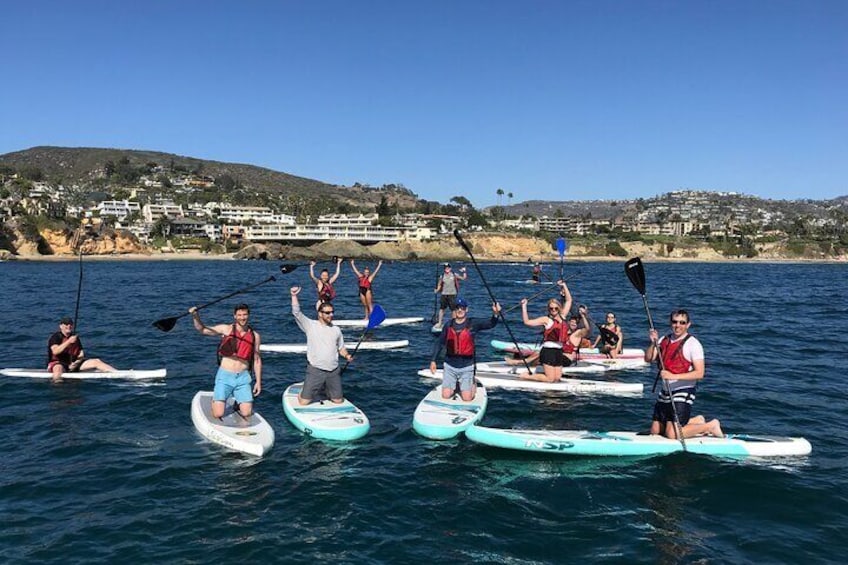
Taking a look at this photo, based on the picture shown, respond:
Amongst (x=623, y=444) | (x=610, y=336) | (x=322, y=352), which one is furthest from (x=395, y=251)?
(x=623, y=444)

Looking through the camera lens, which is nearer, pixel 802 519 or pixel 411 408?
pixel 802 519

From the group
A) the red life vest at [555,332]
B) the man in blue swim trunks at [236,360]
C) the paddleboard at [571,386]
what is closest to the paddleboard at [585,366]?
the paddleboard at [571,386]

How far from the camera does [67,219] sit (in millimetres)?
137500

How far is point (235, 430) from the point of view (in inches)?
426

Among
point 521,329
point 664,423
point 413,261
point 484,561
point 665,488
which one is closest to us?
point 484,561

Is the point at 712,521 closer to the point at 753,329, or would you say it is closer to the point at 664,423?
the point at 664,423

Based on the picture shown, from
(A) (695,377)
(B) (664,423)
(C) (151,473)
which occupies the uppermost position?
(A) (695,377)

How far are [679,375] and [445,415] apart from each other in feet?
14.6

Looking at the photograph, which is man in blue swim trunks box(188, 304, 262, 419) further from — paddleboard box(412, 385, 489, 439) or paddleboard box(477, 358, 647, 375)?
paddleboard box(477, 358, 647, 375)

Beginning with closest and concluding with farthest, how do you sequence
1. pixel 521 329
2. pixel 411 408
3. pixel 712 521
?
pixel 712 521 → pixel 411 408 → pixel 521 329

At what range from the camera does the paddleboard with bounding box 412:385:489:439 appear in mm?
11484

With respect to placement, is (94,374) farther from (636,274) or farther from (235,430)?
(636,274)

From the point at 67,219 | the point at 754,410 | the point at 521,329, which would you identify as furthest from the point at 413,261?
the point at 754,410

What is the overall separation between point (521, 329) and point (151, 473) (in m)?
19.8
